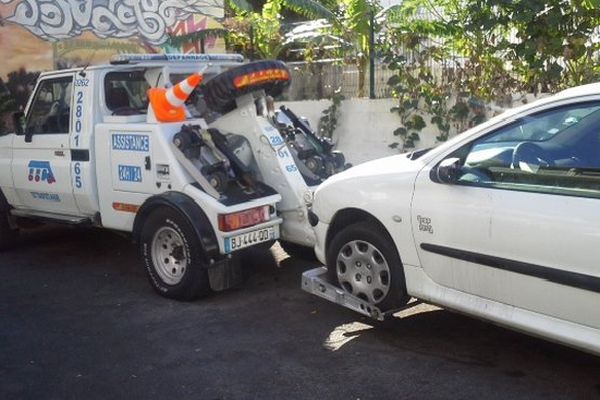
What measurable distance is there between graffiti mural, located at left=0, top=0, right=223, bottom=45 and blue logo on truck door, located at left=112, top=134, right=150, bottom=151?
806 cm

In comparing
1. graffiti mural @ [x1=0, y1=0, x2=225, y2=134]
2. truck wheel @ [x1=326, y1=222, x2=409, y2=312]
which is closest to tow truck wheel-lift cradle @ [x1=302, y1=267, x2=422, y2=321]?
truck wheel @ [x1=326, y1=222, x2=409, y2=312]

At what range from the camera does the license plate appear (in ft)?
18.2

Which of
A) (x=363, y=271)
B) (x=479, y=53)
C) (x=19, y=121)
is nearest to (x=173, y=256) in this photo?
(x=363, y=271)

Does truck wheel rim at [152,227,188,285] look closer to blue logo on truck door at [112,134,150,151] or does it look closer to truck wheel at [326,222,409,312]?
blue logo on truck door at [112,134,150,151]

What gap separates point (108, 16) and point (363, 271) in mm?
10995

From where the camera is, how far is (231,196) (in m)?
5.71

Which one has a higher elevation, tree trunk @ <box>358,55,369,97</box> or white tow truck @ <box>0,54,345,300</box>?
tree trunk @ <box>358,55,369,97</box>

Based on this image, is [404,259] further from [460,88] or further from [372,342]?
[460,88]

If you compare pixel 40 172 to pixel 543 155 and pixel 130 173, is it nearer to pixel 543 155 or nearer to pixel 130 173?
pixel 130 173

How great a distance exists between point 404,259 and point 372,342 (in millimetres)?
658

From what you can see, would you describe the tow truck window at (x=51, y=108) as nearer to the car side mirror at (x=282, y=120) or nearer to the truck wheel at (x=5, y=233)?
the truck wheel at (x=5, y=233)

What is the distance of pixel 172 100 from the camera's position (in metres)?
5.81

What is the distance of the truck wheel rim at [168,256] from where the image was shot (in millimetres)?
5828

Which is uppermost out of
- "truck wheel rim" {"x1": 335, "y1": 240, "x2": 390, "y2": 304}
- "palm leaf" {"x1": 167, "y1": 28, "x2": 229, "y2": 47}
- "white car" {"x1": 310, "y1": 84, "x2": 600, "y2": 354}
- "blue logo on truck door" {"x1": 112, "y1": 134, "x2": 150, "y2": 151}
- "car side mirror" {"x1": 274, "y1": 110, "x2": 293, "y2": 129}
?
"palm leaf" {"x1": 167, "y1": 28, "x2": 229, "y2": 47}
